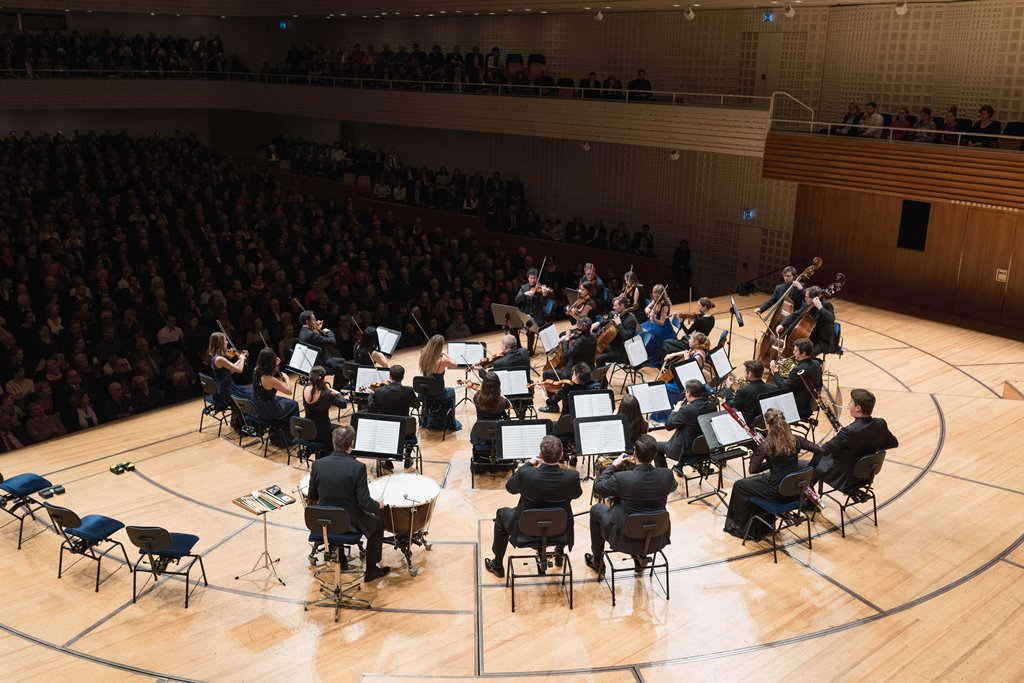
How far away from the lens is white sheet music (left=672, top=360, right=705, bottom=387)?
9688 millimetres

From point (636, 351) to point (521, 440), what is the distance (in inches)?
123

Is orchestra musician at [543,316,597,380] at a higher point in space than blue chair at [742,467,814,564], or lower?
higher

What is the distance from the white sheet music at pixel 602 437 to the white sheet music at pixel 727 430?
2.77ft

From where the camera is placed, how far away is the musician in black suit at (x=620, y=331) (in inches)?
455

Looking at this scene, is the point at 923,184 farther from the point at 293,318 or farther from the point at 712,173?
the point at 293,318

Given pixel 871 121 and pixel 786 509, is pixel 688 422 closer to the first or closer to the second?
pixel 786 509

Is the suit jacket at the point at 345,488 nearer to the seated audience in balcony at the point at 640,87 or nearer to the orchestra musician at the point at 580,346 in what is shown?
the orchestra musician at the point at 580,346

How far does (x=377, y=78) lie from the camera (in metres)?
24.4

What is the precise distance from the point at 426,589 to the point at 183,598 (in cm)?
192

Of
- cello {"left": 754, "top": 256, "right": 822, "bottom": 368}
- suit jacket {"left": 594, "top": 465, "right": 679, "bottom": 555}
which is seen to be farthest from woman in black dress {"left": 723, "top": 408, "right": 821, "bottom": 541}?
cello {"left": 754, "top": 256, "right": 822, "bottom": 368}

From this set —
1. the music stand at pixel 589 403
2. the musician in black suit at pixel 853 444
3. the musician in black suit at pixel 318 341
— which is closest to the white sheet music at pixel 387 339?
the musician in black suit at pixel 318 341

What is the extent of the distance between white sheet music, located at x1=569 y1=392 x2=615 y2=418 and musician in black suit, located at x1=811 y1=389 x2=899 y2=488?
81.3 inches

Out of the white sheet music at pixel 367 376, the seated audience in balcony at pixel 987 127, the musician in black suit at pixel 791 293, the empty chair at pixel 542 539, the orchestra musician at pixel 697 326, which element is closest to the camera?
the empty chair at pixel 542 539

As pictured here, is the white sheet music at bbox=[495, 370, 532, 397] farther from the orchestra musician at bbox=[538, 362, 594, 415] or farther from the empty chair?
the empty chair
